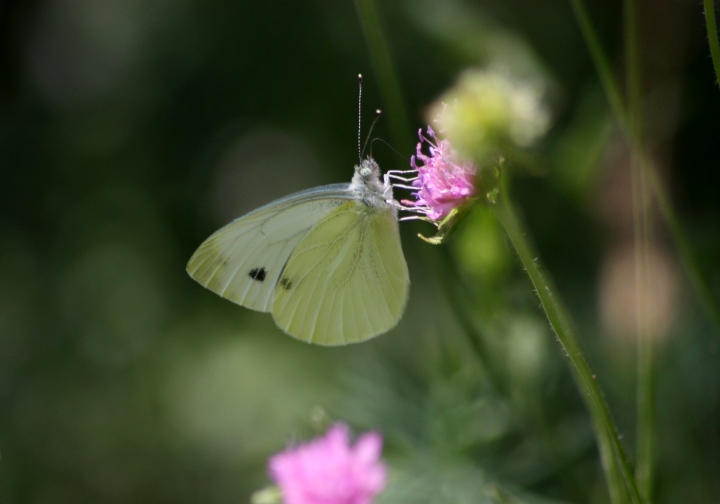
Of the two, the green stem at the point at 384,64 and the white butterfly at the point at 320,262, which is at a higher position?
the green stem at the point at 384,64

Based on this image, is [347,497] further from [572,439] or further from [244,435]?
[244,435]

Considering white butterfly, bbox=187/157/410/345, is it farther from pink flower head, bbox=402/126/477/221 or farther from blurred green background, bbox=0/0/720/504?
pink flower head, bbox=402/126/477/221

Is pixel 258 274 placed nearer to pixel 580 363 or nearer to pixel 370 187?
pixel 370 187

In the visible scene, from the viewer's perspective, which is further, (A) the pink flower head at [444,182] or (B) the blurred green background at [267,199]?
(B) the blurred green background at [267,199]

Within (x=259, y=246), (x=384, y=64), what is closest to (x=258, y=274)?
(x=259, y=246)

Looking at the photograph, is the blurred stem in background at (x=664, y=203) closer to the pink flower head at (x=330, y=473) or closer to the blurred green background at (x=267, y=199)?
the blurred green background at (x=267, y=199)

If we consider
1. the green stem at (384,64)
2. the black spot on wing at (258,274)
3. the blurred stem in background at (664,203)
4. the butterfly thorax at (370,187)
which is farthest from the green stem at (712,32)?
the black spot on wing at (258,274)
